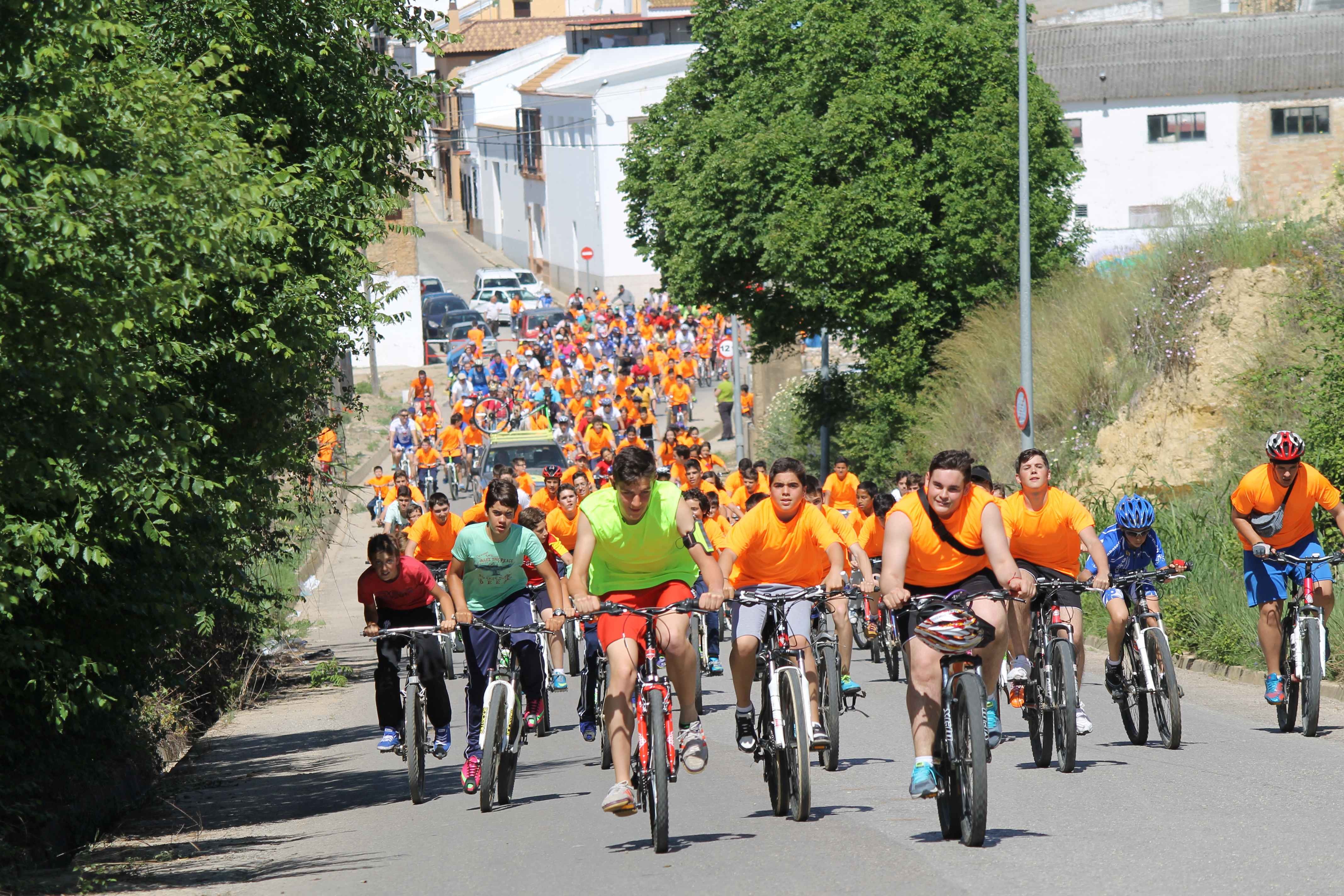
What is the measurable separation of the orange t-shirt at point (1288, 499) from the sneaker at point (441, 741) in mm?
5201

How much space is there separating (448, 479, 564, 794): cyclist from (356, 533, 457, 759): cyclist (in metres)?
0.22

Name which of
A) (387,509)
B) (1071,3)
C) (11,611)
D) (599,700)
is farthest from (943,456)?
(1071,3)

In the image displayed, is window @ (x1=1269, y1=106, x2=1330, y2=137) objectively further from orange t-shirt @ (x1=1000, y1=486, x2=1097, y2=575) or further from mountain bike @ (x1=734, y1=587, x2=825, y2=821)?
mountain bike @ (x1=734, y1=587, x2=825, y2=821)

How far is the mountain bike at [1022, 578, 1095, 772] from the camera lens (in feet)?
32.9

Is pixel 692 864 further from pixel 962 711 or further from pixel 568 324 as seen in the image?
pixel 568 324

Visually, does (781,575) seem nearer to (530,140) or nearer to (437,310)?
(437,310)

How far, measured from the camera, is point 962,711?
24.5 ft

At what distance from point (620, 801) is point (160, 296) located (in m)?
3.16

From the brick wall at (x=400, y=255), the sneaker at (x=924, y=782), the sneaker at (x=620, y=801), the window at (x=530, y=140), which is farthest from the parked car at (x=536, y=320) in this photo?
the sneaker at (x=924, y=782)

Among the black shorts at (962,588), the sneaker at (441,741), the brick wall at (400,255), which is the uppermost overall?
the brick wall at (400,255)

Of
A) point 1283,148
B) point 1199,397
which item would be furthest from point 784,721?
point 1283,148

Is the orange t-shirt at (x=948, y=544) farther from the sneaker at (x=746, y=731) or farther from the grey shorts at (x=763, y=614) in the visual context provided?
the sneaker at (x=746, y=731)

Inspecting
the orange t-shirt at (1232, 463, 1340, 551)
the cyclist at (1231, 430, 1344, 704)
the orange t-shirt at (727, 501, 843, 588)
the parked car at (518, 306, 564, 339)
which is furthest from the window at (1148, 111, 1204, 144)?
the orange t-shirt at (727, 501, 843, 588)

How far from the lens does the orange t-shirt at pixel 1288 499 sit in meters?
11.2
